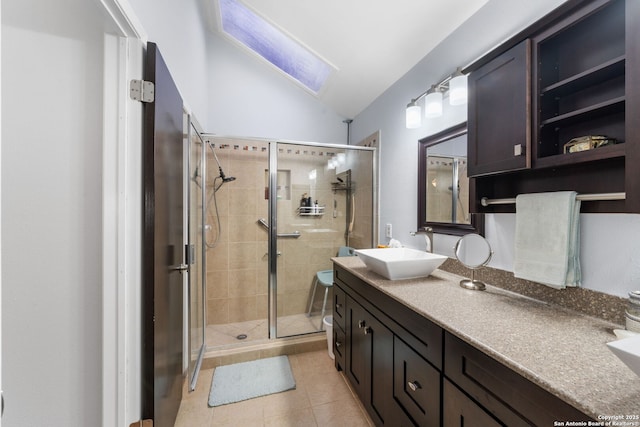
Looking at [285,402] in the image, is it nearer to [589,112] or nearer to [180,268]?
[180,268]

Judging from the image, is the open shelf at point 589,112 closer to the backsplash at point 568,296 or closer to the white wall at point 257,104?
the backsplash at point 568,296

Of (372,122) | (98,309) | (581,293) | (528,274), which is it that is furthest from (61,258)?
(372,122)

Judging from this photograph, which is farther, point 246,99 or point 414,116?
point 246,99

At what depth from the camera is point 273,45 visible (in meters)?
2.55

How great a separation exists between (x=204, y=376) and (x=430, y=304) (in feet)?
5.91

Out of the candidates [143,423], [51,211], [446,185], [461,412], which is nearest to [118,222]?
[51,211]

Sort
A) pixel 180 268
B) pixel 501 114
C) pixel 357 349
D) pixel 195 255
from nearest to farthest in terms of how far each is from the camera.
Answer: pixel 501 114 → pixel 180 268 → pixel 357 349 → pixel 195 255

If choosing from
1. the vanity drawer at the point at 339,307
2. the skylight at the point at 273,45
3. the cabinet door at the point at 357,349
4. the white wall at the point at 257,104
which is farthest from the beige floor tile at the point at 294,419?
the skylight at the point at 273,45

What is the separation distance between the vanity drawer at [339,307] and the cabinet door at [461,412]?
36.0 inches

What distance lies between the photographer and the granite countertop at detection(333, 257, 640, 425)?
0.55 metres

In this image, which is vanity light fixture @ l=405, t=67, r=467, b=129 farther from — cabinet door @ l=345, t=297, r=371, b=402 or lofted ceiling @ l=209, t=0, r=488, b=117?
cabinet door @ l=345, t=297, r=371, b=402

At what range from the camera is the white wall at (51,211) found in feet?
3.07

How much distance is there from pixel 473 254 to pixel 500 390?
30.6 inches

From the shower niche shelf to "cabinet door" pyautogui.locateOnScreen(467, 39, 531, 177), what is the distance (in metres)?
1.53
